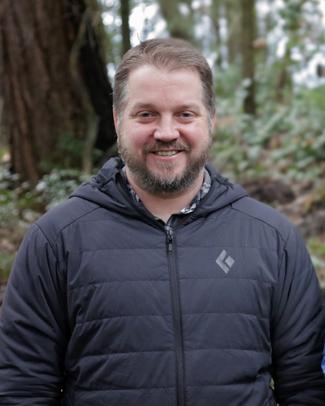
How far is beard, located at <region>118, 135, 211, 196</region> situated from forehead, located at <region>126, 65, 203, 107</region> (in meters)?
0.21

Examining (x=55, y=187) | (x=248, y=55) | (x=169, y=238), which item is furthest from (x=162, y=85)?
(x=248, y=55)

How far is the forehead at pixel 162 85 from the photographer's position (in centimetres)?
275

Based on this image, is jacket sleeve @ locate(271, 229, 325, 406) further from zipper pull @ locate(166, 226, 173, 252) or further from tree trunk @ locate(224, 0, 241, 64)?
tree trunk @ locate(224, 0, 241, 64)

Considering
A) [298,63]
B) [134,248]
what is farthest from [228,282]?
[298,63]

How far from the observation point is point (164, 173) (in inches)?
111

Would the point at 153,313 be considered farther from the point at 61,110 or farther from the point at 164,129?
the point at 61,110

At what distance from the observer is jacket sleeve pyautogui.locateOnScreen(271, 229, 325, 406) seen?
2838mm

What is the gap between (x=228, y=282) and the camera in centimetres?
275

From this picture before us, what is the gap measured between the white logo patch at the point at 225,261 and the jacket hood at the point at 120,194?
0.22 metres

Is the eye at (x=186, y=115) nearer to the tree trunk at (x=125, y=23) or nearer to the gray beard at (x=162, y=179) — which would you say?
the gray beard at (x=162, y=179)

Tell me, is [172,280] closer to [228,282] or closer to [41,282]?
[228,282]

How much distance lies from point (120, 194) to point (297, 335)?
3.35 feet

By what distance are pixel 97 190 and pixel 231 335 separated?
0.89 m

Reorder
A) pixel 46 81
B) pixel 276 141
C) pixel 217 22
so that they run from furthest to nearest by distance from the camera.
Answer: pixel 217 22 → pixel 276 141 → pixel 46 81
